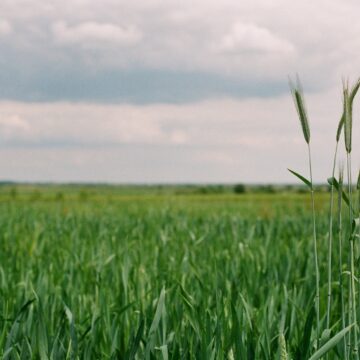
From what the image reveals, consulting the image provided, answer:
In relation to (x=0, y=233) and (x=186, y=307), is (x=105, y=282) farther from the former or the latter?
(x=0, y=233)

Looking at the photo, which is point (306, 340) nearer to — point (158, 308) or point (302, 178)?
point (158, 308)

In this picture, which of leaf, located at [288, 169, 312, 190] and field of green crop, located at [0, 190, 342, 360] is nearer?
leaf, located at [288, 169, 312, 190]

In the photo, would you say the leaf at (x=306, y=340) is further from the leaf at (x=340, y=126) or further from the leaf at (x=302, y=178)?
the leaf at (x=340, y=126)

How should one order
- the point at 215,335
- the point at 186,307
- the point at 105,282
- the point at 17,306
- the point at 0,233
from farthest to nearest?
the point at 0,233 → the point at 105,282 → the point at 17,306 → the point at 186,307 → the point at 215,335

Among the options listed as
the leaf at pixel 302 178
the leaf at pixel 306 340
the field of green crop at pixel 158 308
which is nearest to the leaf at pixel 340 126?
the leaf at pixel 302 178

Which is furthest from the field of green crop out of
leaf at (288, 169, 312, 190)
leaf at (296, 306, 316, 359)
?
leaf at (288, 169, 312, 190)

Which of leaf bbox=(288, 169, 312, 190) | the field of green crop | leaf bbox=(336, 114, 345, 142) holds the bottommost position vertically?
the field of green crop

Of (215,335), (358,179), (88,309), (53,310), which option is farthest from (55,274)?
(358,179)

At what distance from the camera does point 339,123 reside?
1.53 meters

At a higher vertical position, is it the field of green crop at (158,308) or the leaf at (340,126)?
the leaf at (340,126)

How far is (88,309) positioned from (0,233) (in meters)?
4.66

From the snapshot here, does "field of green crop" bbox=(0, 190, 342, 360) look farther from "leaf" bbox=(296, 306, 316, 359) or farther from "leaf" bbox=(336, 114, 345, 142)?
"leaf" bbox=(336, 114, 345, 142)

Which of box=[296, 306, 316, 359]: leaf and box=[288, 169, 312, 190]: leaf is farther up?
box=[288, 169, 312, 190]: leaf

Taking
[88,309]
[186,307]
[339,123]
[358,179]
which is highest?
[339,123]
